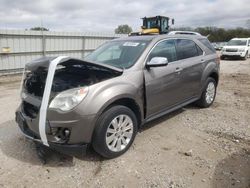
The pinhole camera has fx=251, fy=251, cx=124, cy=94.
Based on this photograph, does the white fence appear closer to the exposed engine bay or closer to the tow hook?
the exposed engine bay

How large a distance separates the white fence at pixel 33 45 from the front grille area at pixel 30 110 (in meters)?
8.67

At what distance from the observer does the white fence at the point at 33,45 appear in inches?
439

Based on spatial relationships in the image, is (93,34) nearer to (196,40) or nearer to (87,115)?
(196,40)

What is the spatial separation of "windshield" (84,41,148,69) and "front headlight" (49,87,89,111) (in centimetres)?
104

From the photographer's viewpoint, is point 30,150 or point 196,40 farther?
point 196,40

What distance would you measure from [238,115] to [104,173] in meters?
3.53

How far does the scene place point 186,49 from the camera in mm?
5074

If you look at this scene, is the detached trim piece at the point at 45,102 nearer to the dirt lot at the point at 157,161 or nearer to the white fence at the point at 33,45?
the dirt lot at the point at 157,161

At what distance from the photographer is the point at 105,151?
3344mm

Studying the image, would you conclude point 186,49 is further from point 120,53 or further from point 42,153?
point 42,153

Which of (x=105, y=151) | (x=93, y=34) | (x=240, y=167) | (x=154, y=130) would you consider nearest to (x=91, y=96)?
(x=105, y=151)

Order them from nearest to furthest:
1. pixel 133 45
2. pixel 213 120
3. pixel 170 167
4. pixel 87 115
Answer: pixel 87 115, pixel 170 167, pixel 133 45, pixel 213 120

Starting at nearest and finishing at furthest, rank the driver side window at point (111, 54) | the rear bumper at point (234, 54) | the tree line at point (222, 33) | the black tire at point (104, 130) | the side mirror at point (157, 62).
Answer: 1. the black tire at point (104, 130)
2. the side mirror at point (157, 62)
3. the driver side window at point (111, 54)
4. the rear bumper at point (234, 54)
5. the tree line at point (222, 33)

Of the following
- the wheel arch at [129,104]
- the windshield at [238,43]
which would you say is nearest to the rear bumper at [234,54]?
the windshield at [238,43]
